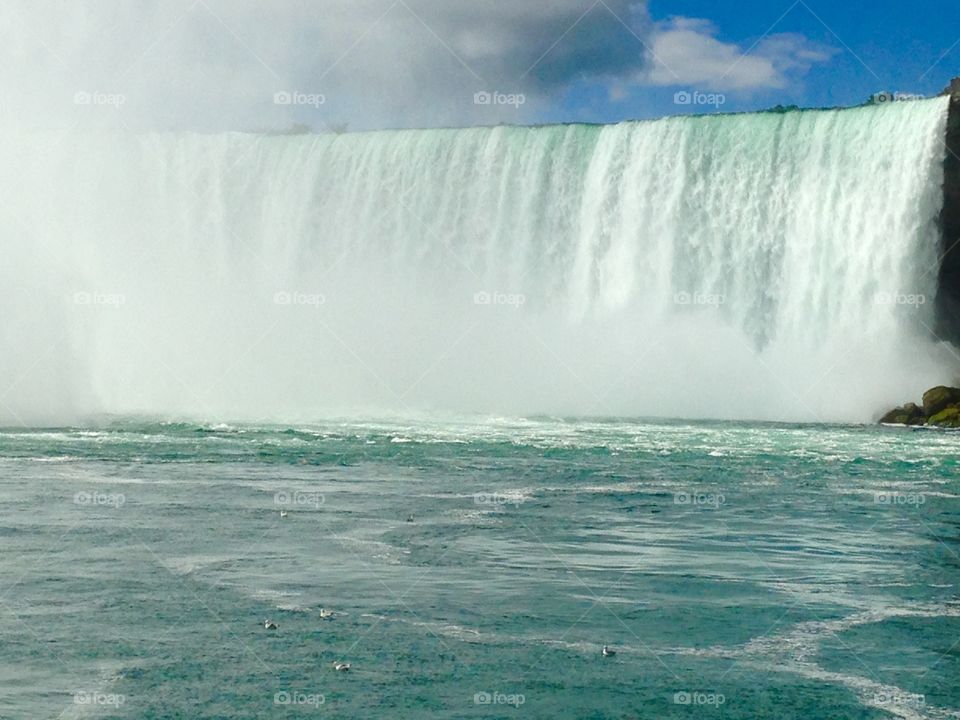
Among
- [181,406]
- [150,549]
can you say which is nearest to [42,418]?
[181,406]

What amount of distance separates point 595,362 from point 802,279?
7.26 metres

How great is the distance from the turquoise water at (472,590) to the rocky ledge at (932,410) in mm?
17096

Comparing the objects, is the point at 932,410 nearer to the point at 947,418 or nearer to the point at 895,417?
the point at 947,418

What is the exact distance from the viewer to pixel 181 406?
138ft

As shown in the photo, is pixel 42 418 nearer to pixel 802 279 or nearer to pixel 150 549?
pixel 150 549

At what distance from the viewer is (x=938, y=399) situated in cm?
4250

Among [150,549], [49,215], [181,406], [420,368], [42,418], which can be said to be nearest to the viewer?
[150,549]

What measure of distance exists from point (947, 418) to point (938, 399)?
0.88 metres

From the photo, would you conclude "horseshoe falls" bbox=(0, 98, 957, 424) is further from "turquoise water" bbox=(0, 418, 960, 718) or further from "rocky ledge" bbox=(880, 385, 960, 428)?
"turquoise water" bbox=(0, 418, 960, 718)

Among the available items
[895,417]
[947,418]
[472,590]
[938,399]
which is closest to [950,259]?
[938,399]

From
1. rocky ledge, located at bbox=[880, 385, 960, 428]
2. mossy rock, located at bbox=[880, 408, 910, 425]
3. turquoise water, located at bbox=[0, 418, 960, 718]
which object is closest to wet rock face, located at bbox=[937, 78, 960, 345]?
rocky ledge, located at bbox=[880, 385, 960, 428]

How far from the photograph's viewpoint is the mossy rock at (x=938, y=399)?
42.4 metres

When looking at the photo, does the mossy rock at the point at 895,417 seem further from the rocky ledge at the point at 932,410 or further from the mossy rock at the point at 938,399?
the mossy rock at the point at 938,399

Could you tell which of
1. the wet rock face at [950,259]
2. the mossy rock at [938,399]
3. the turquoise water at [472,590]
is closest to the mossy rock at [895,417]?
the mossy rock at [938,399]
